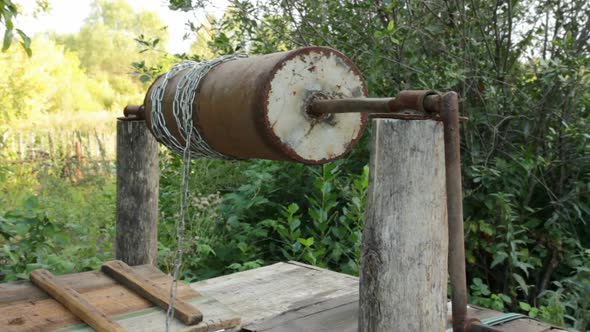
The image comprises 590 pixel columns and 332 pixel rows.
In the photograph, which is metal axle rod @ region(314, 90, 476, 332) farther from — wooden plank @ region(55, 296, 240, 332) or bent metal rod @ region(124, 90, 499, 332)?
wooden plank @ region(55, 296, 240, 332)

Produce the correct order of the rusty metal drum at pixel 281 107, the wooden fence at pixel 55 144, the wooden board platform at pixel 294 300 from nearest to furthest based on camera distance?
the rusty metal drum at pixel 281 107 < the wooden board platform at pixel 294 300 < the wooden fence at pixel 55 144

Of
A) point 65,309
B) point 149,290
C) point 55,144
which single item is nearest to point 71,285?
point 65,309

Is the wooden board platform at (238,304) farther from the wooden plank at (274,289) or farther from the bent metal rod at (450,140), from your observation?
the bent metal rod at (450,140)

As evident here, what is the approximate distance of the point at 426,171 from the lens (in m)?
1.47

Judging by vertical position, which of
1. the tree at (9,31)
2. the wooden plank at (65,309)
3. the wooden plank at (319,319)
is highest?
the tree at (9,31)

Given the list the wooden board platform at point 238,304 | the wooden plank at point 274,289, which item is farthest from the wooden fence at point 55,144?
the wooden board platform at point 238,304

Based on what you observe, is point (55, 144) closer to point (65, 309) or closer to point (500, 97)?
point (500, 97)

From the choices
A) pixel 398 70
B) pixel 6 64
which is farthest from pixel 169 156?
pixel 6 64

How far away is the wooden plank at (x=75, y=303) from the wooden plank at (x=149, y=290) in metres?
0.22

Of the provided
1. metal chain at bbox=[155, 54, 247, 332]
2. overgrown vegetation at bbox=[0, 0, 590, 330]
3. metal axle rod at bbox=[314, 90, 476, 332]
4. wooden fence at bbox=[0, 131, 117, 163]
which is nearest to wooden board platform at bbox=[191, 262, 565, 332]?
metal chain at bbox=[155, 54, 247, 332]

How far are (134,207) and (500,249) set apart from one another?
7.53 feet

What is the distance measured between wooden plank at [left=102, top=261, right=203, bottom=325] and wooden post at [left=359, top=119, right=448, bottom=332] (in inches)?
35.1

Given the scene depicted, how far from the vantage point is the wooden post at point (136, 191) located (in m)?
2.72

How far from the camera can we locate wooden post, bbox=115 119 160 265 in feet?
8.94
